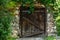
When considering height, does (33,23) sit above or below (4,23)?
below

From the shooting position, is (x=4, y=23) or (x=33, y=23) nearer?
(x=4, y=23)

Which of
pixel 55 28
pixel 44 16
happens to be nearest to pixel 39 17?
pixel 44 16

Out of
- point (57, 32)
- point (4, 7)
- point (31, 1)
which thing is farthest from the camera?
point (57, 32)

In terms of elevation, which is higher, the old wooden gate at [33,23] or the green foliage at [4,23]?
the green foliage at [4,23]

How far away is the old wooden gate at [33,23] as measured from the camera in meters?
12.6

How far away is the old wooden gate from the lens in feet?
41.3

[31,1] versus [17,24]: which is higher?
[31,1]

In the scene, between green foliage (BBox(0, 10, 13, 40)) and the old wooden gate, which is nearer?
green foliage (BBox(0, 10, 13, 40))

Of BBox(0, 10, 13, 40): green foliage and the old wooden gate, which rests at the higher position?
BBox(0, 10, 13, 40): green foliage

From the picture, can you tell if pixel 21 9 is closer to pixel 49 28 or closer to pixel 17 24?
pixel 17 24

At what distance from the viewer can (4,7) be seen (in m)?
9.30

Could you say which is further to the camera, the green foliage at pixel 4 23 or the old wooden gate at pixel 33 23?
the old wooden gate at pixel 33 23

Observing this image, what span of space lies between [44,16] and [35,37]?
1.14 m

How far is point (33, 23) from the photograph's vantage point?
1271cm
